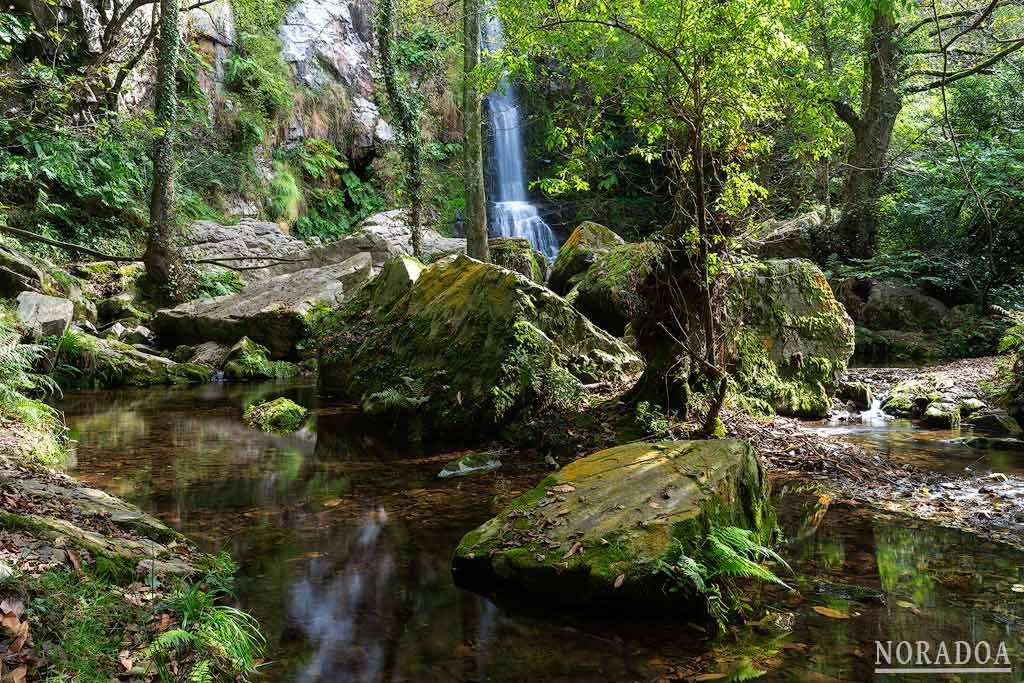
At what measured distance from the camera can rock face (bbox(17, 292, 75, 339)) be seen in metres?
9.84

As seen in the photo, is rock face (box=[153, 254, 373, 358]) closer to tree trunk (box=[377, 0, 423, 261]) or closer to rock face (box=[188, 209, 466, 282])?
rock face (box=[188, 209, 466, 282])

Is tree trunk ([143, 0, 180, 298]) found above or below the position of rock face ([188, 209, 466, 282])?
above

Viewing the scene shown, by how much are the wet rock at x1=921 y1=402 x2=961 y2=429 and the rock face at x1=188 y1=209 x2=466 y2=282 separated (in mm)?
12273

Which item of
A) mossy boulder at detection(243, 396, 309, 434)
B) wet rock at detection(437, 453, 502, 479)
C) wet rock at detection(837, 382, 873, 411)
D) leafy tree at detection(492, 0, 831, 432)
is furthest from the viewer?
wet rock at detection(837, 382, 873, 411)

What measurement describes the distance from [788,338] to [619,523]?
17.9 feet

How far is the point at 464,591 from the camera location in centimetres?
356

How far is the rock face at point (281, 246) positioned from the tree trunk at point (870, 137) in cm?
1023

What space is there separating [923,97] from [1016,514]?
21.8 m

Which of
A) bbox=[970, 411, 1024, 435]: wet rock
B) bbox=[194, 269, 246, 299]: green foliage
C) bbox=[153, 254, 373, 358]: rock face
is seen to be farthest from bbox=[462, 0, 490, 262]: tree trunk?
bbox=[970, 411, 1024, 435]: wet rock

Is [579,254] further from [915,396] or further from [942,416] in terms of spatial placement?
[942,416]

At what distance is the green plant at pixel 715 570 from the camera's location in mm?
3170

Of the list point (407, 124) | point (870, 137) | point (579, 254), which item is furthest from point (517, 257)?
point (870, 137)

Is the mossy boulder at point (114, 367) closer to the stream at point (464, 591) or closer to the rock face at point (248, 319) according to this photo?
the rock face at point (248, 319)

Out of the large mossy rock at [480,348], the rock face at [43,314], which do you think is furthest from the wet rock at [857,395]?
the rock face at [43,314]
